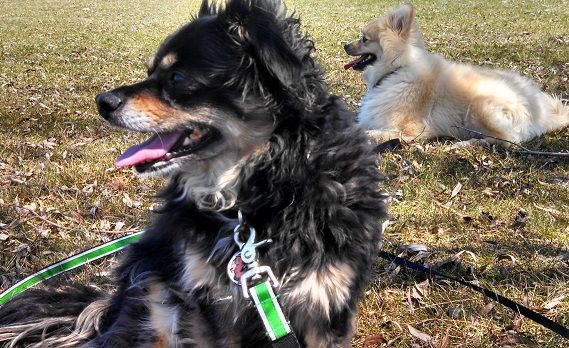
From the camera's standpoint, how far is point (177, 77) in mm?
2521

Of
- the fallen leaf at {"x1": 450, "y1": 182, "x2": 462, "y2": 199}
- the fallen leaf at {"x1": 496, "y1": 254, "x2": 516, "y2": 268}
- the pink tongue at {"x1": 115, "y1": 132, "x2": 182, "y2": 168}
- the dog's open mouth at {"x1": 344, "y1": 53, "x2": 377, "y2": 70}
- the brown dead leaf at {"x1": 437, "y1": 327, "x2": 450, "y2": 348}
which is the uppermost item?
the pink tongue at {"x1": 115, "y1": 132, "x2": 182, "y2": 168}

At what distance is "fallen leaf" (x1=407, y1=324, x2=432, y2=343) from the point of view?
3.03 metres

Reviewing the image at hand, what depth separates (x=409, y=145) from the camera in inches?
253

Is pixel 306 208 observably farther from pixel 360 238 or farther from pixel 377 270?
pixel 377 270

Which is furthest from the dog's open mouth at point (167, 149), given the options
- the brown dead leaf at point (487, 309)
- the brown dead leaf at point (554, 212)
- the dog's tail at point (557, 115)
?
the dog's tail at point (557, 115)

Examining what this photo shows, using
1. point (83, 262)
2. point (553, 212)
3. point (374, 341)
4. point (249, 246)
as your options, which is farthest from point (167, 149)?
point (553, 212)

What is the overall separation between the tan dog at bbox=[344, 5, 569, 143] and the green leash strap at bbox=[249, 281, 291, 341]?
494 centimetres

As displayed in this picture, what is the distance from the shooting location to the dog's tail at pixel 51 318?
2.77 metres

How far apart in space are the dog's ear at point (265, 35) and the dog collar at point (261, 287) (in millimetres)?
755

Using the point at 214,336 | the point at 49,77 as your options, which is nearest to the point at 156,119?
the point at 214,336

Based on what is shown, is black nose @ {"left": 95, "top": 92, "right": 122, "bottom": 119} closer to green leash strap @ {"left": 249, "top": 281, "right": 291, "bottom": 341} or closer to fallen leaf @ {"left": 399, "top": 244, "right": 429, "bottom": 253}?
green leash strap @ {"left": 249, "top": 281, "right": 291, "bottom": 341}

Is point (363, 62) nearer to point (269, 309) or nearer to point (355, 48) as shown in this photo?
point (355, 48)

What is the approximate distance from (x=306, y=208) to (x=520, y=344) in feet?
5.14

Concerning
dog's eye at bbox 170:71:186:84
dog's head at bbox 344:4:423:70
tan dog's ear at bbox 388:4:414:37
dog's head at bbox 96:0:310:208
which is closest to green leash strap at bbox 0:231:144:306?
dog's head at bbox 96:0:310:208
